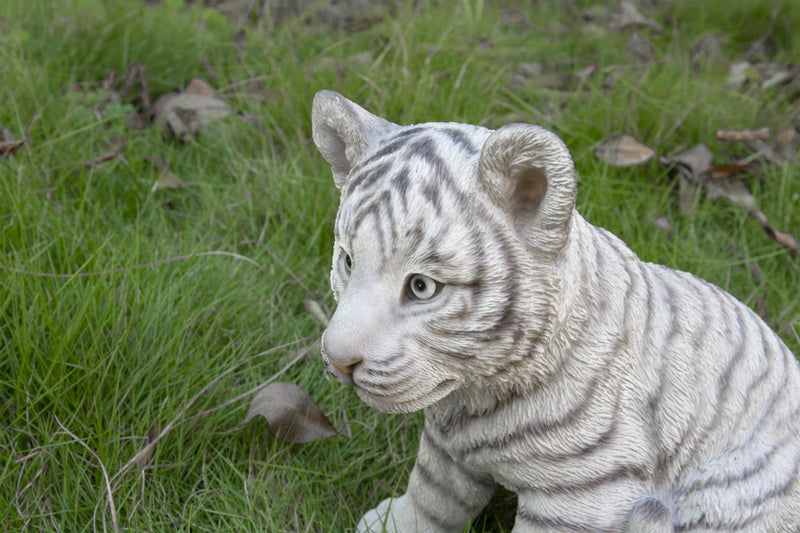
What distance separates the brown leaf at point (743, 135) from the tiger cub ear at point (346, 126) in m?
2.04

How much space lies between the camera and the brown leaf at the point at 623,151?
9.96 ft

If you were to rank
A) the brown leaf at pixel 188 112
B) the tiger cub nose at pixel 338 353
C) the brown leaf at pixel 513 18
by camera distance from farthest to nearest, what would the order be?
the brown leaf at pixel 513 18, the brown leaf at pixel 188 112, the tiger cub nose at pixel 338 353

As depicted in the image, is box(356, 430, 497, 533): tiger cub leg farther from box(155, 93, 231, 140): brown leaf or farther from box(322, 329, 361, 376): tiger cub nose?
box(155, 93, 231, 140): brown leaf

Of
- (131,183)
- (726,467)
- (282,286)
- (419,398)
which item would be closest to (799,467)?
(726,467)

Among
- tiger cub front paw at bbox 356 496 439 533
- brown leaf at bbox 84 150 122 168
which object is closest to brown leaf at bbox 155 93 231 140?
brown leaf at bbox 84 150 122 168

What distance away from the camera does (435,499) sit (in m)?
1.92

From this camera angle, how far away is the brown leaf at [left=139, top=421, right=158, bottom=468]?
200 centimetres

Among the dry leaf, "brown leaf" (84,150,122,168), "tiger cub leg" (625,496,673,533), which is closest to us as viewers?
"tiger cub leg" (625,496,673,533)

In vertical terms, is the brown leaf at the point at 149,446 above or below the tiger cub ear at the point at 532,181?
below

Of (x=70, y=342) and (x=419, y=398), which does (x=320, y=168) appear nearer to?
(x=70, y=342)

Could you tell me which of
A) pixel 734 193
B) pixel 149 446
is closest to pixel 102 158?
pixel 149 446

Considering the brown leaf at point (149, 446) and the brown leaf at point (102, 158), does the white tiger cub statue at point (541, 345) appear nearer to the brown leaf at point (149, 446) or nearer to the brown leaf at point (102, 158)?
the brown leaf at point (149, 446)

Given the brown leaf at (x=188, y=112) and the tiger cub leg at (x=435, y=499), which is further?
the brown leaf at (x=188, y=112)

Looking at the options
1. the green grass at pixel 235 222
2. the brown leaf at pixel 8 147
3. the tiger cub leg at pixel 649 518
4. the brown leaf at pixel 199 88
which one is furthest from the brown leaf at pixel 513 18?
the tiger cub leg at pixel 649 518
